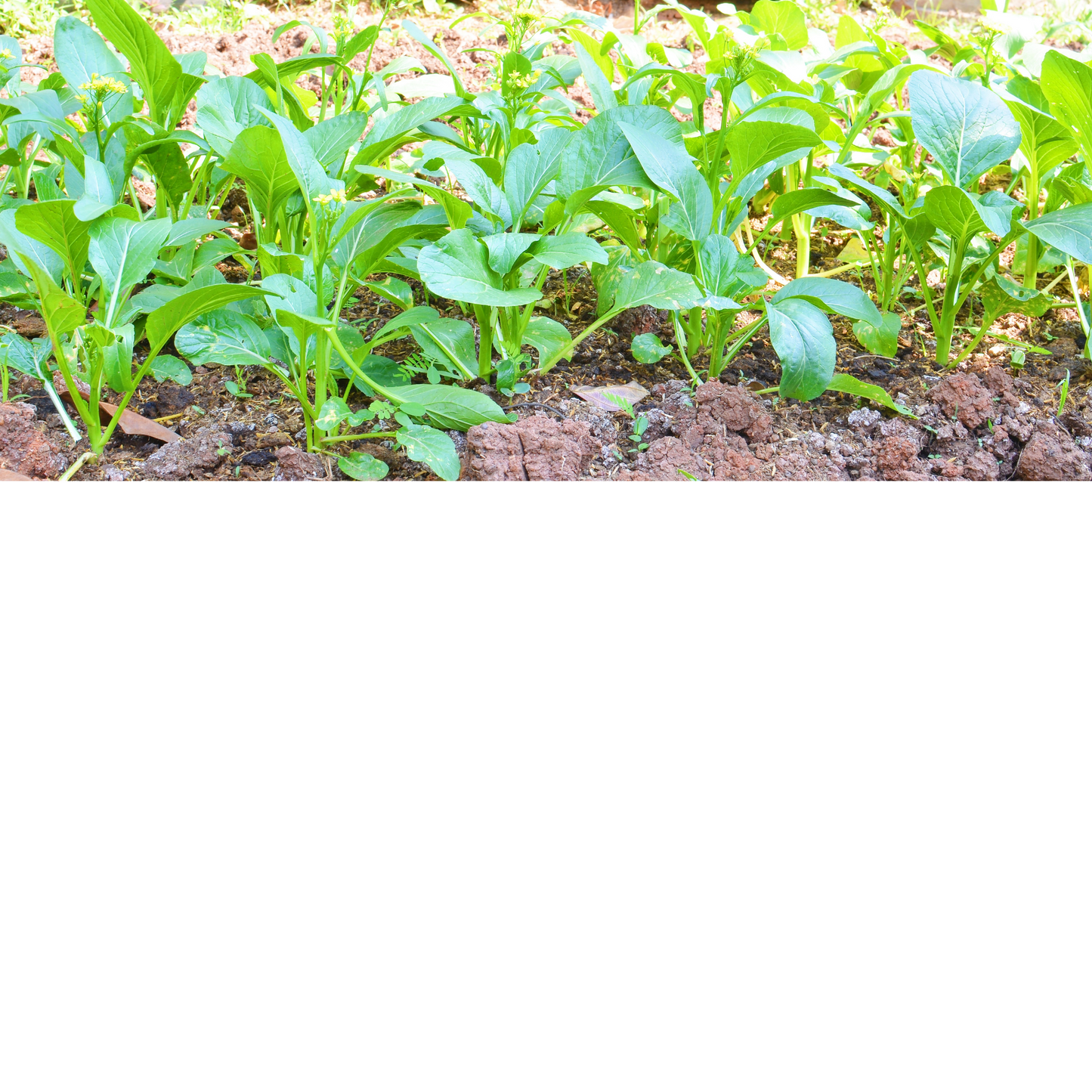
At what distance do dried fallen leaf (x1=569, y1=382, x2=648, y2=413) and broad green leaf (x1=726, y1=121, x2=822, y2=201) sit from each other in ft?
0.93

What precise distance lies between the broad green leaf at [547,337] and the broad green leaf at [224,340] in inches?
13.3

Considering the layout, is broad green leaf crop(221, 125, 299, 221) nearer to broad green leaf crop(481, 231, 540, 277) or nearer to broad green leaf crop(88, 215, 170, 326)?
broad green leaf crop(88, 215, 170, 326)

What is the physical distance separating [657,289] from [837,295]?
0.24 meters

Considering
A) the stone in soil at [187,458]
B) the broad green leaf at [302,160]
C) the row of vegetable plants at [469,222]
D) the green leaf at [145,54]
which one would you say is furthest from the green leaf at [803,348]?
the green leaf at [145,54]

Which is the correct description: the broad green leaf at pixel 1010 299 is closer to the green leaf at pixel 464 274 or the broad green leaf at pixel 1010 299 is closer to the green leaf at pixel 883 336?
the green leaf at pixel 883 336

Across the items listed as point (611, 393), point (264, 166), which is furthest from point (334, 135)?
point (611, 393)

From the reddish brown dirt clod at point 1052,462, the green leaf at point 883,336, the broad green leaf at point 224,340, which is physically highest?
the broad green leaf at point 224,340

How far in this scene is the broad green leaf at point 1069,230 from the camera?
3.76 feet

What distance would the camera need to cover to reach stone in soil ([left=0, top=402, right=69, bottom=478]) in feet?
3.37

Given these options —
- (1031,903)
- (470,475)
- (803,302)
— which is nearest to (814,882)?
(1031,903)

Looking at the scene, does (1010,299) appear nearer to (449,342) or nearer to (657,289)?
(657,289)

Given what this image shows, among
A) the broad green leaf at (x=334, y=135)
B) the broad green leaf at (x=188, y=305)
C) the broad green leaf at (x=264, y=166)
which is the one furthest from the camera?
the broad green leaf at (x=334, y=135)

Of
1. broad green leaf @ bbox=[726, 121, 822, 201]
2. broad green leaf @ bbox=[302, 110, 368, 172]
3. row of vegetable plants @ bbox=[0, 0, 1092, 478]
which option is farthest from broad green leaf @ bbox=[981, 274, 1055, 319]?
broad green leaf @ bbox=[302, 110, 368, 172]

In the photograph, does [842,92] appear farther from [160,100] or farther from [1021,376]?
[160,100]
